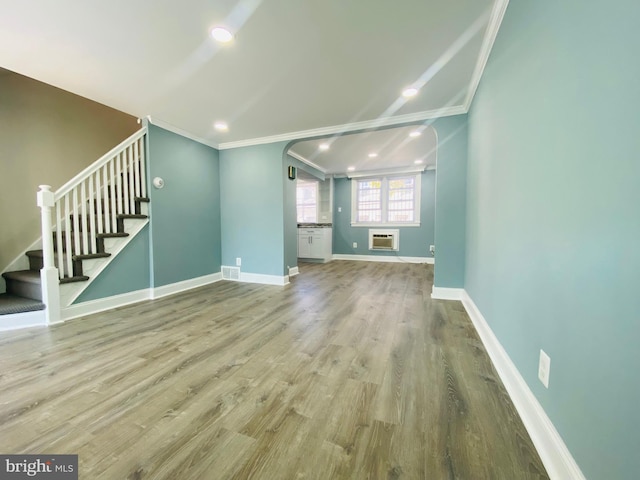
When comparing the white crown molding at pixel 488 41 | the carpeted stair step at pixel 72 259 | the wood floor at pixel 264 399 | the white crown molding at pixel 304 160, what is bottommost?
the wood floor at pixel 264 399

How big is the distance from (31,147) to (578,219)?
16.0 ft

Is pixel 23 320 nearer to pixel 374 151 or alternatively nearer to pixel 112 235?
pixel 112 235

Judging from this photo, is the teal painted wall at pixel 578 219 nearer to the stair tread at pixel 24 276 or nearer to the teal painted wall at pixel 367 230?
the stair tread at pixel 24 276

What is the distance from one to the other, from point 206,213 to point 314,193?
3.45 m

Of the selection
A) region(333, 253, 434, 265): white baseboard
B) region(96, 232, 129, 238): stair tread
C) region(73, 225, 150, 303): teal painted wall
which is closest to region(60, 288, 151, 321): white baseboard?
region(73, 225, 150, 303): teal painted wall

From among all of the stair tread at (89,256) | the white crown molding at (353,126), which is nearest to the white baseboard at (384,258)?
the white crown molding at (353,126)

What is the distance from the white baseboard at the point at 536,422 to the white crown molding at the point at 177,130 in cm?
425

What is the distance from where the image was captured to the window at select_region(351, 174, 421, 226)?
20.5ft

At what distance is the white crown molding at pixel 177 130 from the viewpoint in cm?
319

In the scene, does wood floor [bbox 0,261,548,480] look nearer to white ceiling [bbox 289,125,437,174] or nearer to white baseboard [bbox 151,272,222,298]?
white baseboard [bbox 151,272,222,298]

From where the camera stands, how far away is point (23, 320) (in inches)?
88.7

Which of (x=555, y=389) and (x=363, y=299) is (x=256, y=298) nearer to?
(x=363, y=299)

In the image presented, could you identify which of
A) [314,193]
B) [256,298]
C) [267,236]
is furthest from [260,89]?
[314,193]

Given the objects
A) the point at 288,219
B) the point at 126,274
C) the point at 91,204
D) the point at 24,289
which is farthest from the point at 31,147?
the point at 288,219
